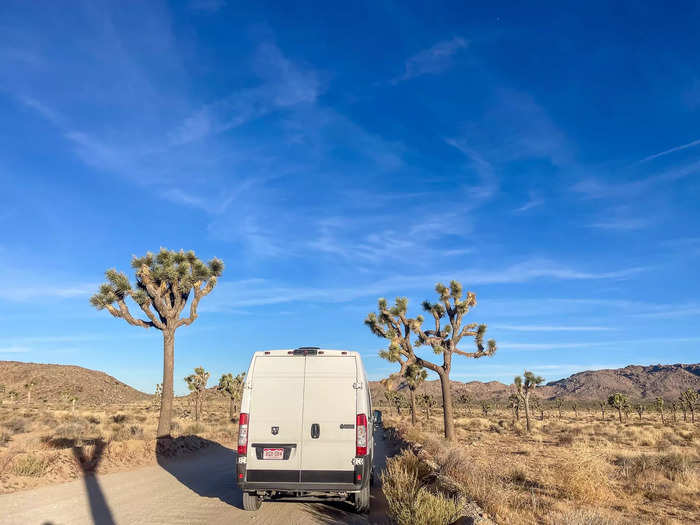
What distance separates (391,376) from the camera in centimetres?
2273

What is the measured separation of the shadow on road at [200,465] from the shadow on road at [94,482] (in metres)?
1.87

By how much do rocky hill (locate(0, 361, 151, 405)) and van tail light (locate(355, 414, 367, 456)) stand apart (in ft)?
264

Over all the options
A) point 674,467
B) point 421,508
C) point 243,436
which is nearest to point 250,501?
point 243,436

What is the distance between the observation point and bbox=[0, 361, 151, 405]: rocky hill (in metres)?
78.7

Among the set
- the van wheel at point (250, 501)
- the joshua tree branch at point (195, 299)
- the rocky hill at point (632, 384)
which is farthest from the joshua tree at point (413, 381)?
the rocky hill at point (632, 384)

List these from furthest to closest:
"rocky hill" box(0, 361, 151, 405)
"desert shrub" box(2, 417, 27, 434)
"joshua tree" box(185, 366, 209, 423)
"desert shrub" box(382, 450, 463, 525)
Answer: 1. "rocky hill" box(0, 361, 151, 405)
2. "joshua tree" box(185, 366, 209, 423)
3. "desert shrub" box(2, 417, 27, 434)
4. "desert shrub" box(382, 450, 463, 525)

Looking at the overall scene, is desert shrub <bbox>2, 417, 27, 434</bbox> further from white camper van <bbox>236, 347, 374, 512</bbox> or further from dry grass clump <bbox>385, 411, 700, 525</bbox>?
white camper van <bbox>236, 347, 374, 512</bbox>

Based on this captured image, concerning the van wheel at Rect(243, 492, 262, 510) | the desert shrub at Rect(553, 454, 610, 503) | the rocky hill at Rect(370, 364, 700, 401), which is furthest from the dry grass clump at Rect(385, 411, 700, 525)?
the rocky hill at Rect(370, 364, 700, 401)

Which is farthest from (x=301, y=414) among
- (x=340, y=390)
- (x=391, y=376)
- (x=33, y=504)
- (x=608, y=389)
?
(x=608, y=389)

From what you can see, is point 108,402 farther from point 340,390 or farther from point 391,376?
point 340,390

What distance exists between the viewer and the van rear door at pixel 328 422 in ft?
25.9

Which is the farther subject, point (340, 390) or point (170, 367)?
point (170, 367)

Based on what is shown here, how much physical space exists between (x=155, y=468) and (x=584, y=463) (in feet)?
37.9

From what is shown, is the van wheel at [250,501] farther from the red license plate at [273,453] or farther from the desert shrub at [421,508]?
the desert shrub at [421,508]
